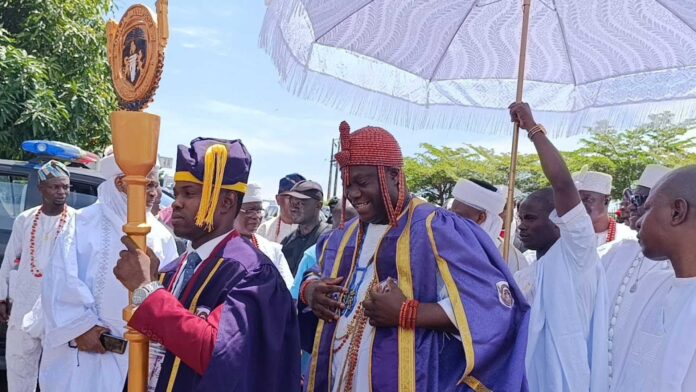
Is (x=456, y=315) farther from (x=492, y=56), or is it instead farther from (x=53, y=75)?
(x=53, y=75)

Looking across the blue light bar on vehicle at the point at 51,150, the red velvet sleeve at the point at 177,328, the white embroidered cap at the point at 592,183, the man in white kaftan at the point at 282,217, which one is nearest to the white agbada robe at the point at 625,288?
the white embroidered cap at the point at 592,183

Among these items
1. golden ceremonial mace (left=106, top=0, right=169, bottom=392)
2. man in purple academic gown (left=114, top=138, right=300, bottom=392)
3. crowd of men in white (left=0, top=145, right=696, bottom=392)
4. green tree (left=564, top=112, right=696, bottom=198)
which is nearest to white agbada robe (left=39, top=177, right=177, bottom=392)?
crowd of men in white (left=0, top=145, right=696, bottom=392)

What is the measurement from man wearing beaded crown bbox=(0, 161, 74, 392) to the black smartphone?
1.63m

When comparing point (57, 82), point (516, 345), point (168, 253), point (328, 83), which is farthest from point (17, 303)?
point (57, 82)

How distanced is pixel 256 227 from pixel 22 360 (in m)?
1.98

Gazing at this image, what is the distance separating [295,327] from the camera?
243 cm

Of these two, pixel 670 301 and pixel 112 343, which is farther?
pixel 112 343

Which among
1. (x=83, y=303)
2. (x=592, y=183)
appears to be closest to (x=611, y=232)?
(x=592, y=183)

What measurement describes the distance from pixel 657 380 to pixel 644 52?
2102mm

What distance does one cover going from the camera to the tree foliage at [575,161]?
2455 centimetres

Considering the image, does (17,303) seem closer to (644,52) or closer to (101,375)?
(101,375)

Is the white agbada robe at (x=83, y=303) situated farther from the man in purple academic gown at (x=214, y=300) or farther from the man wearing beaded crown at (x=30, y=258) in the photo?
the man wearing beaded crown at (x=30, y=258)

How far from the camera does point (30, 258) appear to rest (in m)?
5.14

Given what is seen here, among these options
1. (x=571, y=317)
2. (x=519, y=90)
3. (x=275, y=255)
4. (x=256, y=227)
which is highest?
(x=519, y=90)
